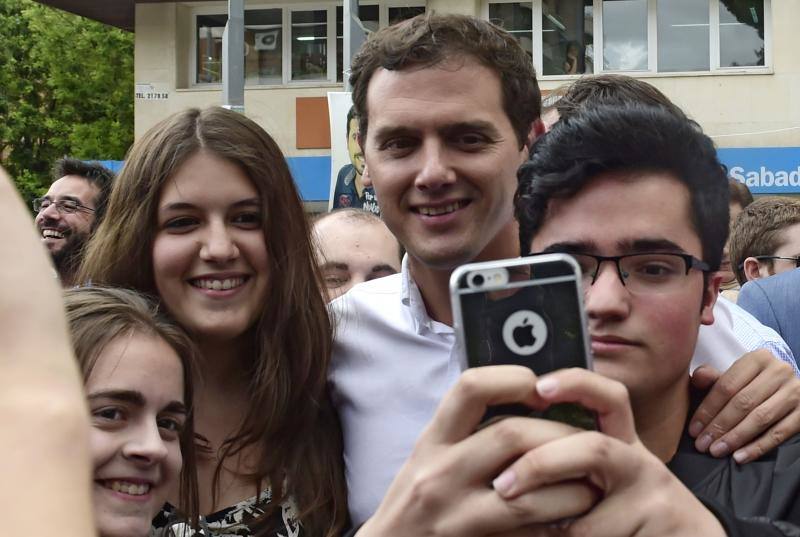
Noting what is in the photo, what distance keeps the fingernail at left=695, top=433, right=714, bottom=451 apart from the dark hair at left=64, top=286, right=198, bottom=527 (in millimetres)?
1269

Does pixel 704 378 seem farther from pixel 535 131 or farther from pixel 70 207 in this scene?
pixel 70 207

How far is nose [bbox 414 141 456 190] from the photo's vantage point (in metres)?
2.61

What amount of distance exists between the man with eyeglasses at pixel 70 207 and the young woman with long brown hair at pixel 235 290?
2509 mm

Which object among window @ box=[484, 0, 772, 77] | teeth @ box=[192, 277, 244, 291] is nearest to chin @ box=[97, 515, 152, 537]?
teeth @ box=[192, 277, 244, 291]

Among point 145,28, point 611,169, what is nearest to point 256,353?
point 611,169

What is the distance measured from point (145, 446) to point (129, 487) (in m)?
0.09

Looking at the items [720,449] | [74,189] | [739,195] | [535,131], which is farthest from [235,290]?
[739,195]

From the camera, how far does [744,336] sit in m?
2.96

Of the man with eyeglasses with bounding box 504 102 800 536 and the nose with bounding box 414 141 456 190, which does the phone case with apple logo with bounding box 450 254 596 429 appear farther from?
the nose with bounding box 414 141 456 190

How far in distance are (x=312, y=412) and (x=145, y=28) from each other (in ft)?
63.6

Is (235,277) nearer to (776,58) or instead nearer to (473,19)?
(473,19)

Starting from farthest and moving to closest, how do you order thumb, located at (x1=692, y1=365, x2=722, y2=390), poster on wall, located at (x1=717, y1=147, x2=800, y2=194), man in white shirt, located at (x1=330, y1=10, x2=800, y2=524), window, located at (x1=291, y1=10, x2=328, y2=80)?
window, located at (x1=291, y1=10, x2=328, y2=80) → poster on wall, located at (x1=717, y1=147, x2=800, y2=194) → man in white shirt, located at (x1=330, y1=10, x2=800, y2=524) → thumb, located at (x1=692, y1=365, x2=722, y2=390)

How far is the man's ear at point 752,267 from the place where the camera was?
5.62 m

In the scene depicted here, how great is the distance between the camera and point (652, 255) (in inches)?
65.3
